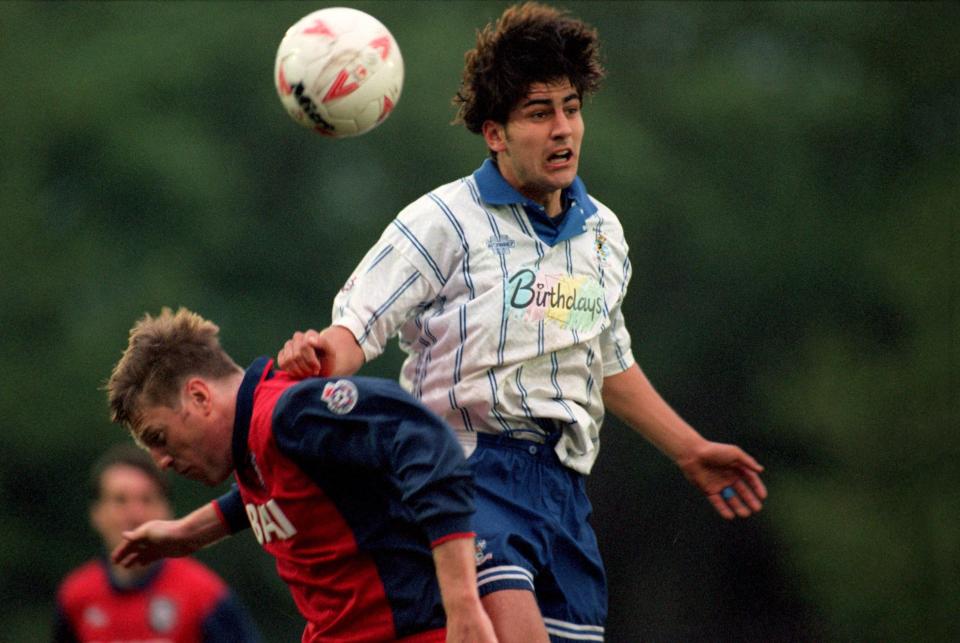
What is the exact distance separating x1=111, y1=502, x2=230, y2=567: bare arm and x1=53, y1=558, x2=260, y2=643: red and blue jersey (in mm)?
1126

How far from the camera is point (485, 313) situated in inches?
146

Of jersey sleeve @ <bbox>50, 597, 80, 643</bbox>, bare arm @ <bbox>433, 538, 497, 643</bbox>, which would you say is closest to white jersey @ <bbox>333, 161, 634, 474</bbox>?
bare arm @ <bbox>433, 538, 497, 643</bbox>

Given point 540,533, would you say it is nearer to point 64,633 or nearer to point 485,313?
point 485,313

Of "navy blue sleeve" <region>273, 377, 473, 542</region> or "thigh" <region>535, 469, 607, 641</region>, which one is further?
"thigh" <region>535, 469, 607, 641</region>

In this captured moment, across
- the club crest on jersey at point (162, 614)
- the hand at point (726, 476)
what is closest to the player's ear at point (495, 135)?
the hand at point (726, 476)

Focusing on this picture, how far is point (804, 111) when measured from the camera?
41.5 ft

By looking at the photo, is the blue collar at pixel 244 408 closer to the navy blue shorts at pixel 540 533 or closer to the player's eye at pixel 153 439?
the player's eye at pixel 153 439

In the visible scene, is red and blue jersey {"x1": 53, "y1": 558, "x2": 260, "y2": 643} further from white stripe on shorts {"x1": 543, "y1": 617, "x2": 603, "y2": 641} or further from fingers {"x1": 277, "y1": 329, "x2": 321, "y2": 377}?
fingers {"x1": 277, "y1": 329, "x2": 321, "y2": 377}

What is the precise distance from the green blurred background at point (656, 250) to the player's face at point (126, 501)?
5950mm

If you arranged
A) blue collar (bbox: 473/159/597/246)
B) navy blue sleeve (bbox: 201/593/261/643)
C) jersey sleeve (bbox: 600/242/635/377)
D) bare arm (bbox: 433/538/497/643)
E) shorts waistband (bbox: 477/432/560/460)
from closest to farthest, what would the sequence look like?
1. bare arm (bbox: 433/538/497/643)
2. shorts waistband (bbox: 477/432/560/460)
3. blue collar (bbox: 473/159/597/246)
4. jersey sleeve (bbox: 600/242/635/377)
5. navy blue sleeve (bbox: 201/593/261/643)

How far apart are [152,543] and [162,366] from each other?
2.29 feet

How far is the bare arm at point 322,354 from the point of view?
11.0 ft

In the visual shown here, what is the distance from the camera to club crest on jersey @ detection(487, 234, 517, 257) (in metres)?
3.77

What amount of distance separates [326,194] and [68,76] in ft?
7.20
